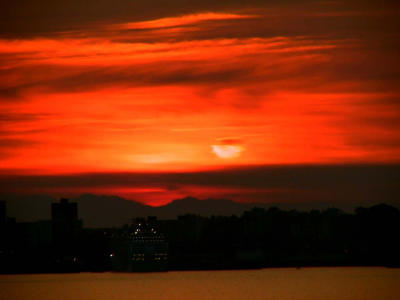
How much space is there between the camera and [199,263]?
505 feet

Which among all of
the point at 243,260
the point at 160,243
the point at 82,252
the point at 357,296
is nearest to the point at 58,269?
the point at 82,252

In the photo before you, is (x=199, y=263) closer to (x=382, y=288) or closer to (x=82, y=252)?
(x=82, y=252)

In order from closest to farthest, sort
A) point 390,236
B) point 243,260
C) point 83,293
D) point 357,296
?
point 357,296 → point 83,293 → point 390,236 → point 243,260

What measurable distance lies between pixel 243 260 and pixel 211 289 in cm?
5638

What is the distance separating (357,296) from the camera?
3388 inches

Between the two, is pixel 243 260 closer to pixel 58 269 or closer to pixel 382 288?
pixel 58 269

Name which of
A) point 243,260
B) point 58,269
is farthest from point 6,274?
point 243,260

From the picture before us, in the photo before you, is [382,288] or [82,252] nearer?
[382,288]

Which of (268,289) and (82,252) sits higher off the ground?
(82,252)

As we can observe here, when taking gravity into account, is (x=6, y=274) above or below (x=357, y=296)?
above

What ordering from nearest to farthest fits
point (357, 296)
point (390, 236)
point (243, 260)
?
1. point (357, 296)
2. point (390, 236)
3. point (243, 260)

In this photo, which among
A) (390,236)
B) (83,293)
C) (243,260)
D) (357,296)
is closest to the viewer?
(357,296)

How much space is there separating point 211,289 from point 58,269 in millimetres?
53756

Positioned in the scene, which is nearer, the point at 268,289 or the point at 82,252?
the point at 268,289
